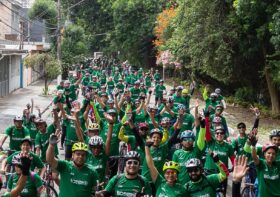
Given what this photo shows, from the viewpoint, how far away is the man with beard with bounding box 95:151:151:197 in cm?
665

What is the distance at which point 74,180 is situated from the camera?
6.76m

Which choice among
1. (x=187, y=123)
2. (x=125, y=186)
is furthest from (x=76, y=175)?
(x=187, y=123)

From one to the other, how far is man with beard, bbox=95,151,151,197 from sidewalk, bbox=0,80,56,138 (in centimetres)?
1271

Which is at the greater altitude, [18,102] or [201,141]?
[201,141]

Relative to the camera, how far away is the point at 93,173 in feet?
22.6

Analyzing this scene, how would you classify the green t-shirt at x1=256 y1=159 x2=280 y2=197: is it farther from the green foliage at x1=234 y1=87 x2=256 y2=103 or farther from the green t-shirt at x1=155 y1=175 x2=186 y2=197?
the green foliage at x1=234 y1=87 x2=256 y2=103

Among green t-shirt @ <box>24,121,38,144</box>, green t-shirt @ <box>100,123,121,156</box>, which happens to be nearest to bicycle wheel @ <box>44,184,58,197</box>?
green t-shirt @ <box>100,123,121,156</box>

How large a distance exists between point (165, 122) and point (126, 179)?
11.7 ft

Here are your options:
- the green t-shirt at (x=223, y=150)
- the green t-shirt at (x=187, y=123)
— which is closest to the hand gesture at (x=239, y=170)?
the green t-shirt at (x=223, y=150)

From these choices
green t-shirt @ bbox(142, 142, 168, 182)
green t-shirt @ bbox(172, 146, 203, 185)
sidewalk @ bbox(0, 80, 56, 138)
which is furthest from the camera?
sidewalk @ bbox(0, 80, 56, 138)

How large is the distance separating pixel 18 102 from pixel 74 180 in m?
22.0

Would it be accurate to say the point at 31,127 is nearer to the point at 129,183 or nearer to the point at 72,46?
the point at 129,183

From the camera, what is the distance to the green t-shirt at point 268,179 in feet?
24.9

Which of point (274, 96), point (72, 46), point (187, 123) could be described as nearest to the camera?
point (187, 123)
